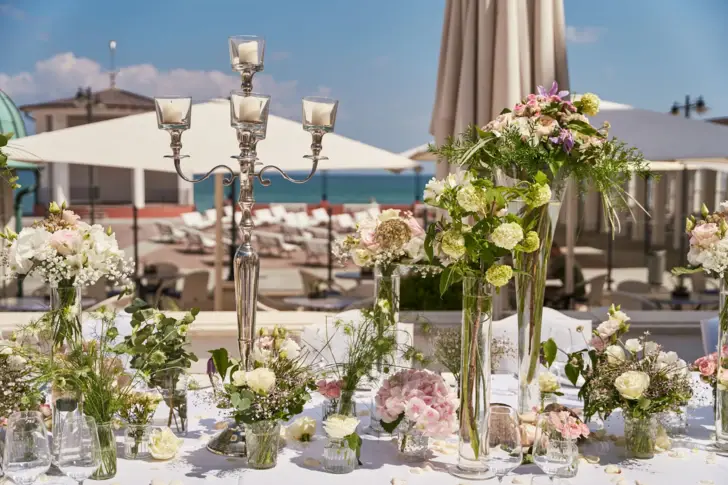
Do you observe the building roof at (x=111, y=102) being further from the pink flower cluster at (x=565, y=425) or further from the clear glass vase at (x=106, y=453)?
the pink flower cluster at (x=565, y=425)

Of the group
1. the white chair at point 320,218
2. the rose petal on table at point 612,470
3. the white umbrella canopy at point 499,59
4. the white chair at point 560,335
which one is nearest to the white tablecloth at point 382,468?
the rose petal on table at point 612,470

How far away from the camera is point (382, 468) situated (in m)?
2.19

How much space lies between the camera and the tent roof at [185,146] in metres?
4.29

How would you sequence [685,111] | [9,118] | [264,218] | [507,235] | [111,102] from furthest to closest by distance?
[111,102], [264,218], [685,111], [9,118], [507,235]

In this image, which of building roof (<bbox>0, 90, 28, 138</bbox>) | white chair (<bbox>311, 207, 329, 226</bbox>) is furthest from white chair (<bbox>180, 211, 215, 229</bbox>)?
building roof (<bbox>0, 90, 28, 138</bbox>)

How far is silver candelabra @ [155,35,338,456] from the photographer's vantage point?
222 cm

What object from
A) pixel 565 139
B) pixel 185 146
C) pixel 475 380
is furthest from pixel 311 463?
pixel 185 146

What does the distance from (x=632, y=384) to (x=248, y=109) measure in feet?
4.03

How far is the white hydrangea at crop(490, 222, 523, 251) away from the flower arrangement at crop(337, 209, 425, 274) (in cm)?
43

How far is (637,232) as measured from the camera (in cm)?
1836

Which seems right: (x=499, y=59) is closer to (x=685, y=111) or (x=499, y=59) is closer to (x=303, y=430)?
(x=303, y=430)

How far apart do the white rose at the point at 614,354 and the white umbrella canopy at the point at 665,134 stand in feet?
8.13

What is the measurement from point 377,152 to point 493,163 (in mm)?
2434

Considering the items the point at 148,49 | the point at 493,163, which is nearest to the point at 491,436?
the point at 493,163
